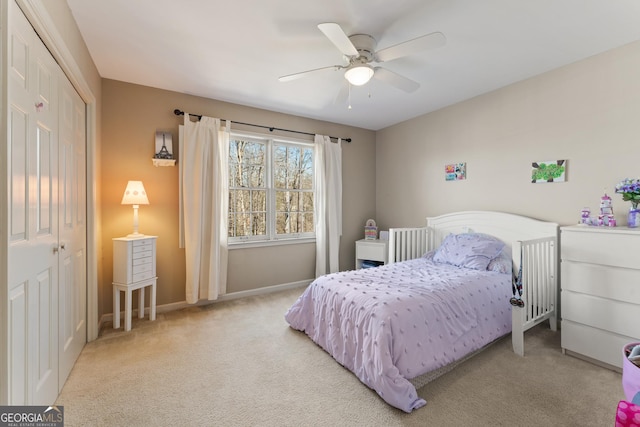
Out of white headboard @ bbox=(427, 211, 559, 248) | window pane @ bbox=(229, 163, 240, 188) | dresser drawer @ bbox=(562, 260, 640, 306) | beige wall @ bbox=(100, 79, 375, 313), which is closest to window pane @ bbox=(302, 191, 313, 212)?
beige wall @ bbox=(100, 79, 375, 313)

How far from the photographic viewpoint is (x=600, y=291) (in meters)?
2.00

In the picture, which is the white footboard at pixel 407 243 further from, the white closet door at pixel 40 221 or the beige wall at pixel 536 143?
the white closet door at pixel 40 221

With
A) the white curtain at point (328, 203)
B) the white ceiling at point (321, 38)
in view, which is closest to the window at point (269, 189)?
the white curtain at point (328, 203)

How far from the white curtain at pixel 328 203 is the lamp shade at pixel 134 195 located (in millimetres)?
2240

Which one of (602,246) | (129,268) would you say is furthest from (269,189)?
(602,246)

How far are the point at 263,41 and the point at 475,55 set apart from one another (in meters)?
1.83

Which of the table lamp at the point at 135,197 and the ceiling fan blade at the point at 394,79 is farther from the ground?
the ceiling fan blade at the point at 394,79

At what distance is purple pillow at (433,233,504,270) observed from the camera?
272cm

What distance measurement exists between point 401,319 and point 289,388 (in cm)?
87

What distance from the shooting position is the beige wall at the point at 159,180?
2.85 meters

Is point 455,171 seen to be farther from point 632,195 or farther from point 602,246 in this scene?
point 602,246

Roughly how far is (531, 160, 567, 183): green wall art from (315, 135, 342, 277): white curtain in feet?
7.87

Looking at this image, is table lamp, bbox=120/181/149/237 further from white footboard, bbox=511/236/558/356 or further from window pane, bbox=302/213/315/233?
white footboard, bbox=511/236/558/356

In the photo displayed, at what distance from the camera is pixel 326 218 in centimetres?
418
